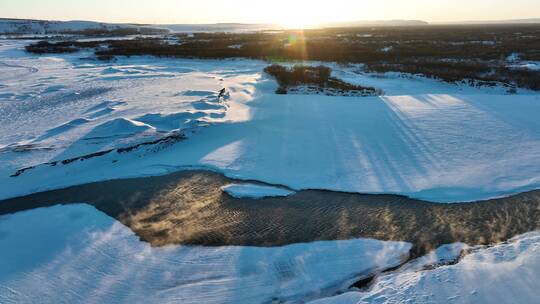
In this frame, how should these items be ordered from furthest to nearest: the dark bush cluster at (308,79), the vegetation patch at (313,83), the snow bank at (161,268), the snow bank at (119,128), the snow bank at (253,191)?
the dark bush cluster at (308,79) → the vegetation patch at (313,83) → the snow bank at (119,128) → the snow bank at (253,191) → the snow bank at (161,268)

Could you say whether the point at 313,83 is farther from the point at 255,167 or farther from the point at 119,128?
the point at 255,167

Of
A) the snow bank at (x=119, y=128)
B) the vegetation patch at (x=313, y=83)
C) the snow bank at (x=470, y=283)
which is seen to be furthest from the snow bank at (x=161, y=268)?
the vegetation patch at (x=313, y=83)

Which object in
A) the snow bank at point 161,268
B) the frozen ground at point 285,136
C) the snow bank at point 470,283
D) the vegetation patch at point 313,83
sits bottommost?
the snow bank at point 161,268

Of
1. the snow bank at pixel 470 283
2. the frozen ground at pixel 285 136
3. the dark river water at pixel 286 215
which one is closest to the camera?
the snow bank at pixel 470 283

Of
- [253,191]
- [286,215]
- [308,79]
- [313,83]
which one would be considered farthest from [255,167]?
[308,79]

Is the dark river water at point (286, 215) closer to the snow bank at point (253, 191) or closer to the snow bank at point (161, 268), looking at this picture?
the snow bank at point (253, 191)

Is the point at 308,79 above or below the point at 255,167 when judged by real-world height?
above
